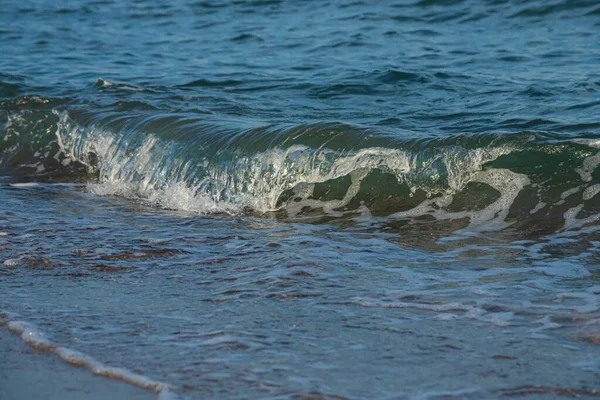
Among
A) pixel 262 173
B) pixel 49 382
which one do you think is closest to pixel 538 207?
pixel 262 173

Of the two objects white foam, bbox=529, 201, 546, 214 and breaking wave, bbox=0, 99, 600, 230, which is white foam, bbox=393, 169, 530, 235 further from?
white foam, bbox=529, 201, 546, 214

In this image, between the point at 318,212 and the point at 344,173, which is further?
the point at 344,173

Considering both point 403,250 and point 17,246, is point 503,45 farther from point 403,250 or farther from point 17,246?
point 17,246

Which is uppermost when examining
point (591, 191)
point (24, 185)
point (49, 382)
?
point (591, 191)

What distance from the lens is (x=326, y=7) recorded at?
45.2ft

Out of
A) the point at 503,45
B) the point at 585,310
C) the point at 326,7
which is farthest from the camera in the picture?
the point at 326,7

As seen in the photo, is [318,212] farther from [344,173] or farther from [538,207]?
[538,207]

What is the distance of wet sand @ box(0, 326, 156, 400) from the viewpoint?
2908mm

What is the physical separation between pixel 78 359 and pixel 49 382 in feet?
0.60

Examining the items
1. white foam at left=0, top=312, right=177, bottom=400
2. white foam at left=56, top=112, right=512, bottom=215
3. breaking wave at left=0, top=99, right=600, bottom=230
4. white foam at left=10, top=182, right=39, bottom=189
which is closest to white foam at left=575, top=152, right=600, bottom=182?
breaking wave at left=0, top=99, right=600, bottom=230

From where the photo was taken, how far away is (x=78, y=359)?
3.18 metres

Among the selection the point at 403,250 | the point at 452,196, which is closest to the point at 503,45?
the point at 452,196

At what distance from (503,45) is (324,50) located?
209 centimetres

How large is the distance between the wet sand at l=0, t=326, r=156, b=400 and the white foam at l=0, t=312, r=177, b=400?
0.07 ft
